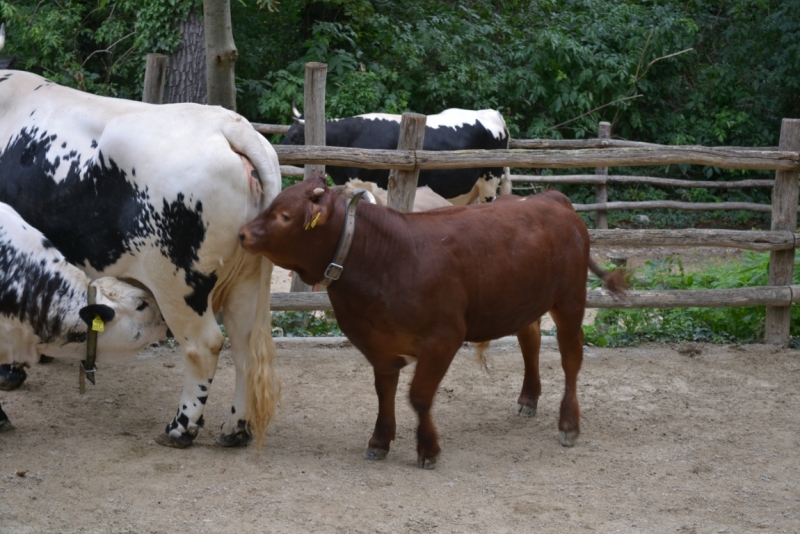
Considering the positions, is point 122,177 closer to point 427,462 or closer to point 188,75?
point 427,462

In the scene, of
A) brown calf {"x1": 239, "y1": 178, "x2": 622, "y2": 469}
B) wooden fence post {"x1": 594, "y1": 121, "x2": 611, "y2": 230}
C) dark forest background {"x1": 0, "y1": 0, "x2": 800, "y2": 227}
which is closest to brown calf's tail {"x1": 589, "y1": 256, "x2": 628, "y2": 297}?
brown calf {"x1": 239, "y1": 178, "x2": 622, "y2": 469}

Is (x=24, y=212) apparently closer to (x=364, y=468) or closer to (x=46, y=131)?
(x=46, y=131)

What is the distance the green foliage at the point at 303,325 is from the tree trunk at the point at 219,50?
1710 mm

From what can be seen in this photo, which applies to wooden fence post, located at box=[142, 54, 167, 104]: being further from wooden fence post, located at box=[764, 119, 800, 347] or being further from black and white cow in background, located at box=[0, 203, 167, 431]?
wooden fence post, located at box=[764, 119, 800, 347]

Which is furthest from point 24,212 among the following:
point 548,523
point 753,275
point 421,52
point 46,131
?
point 421,52

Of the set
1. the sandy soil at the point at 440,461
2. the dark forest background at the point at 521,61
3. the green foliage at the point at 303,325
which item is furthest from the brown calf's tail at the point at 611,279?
the dark forest background at the point at 521,61

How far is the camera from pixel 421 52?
13289 mm

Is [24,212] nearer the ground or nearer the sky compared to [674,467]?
nearer the sky

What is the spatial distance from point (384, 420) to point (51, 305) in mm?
1675

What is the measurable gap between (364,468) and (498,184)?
5.56m

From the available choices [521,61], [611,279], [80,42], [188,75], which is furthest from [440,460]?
[80,42]

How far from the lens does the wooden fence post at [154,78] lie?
21.3 ft

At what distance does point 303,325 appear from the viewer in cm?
689

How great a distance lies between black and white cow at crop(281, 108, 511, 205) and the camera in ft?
28.3
